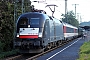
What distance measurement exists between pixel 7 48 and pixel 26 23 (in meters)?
6.18

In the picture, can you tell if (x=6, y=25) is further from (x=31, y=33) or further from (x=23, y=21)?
(x=31, y=33)

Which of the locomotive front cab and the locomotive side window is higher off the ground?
the locomotive side window

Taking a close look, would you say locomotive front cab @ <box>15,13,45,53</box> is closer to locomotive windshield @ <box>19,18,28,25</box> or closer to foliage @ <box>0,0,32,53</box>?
locomotive windshield @ <box>19,18,28,25</box>

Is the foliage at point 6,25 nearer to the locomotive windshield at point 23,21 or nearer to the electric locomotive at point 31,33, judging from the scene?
the locomotive windshield at point 23,21

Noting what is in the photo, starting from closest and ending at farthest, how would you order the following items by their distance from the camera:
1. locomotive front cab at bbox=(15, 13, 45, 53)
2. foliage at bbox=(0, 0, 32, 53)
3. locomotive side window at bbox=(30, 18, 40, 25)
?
locomotive front cab at bbox=(15, 13, 45, 53) → locomotive side window at bbox=(30, 18, 40, 25) → foliage at bbox=(0, 0, 32, 53)

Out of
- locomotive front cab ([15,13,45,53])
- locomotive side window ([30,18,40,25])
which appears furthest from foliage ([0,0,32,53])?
locomotive side window ([30,18,40,25])

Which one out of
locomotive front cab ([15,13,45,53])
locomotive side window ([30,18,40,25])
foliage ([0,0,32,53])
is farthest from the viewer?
foliage ([0,0,32,53])

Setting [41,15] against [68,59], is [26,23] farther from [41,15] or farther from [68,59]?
[68,59]

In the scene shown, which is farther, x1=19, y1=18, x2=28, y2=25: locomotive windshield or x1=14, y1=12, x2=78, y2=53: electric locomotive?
x1=19, y1=18, x2=28, y2=25: locomotive windshield

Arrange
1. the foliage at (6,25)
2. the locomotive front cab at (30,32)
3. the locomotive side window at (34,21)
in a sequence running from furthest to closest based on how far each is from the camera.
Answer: the foliage at (6,25), the locomotive side window at (34,21), the locomotive front cab at (30,32)

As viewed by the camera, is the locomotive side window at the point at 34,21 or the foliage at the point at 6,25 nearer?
the locomotive side window at the point at 34,21

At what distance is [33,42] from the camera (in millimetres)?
20391

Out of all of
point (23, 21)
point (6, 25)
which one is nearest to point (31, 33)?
point (23, 21)

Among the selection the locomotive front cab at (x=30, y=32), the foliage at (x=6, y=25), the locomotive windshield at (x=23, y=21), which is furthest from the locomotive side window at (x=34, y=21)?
the foliage at (x=6, y=25)
